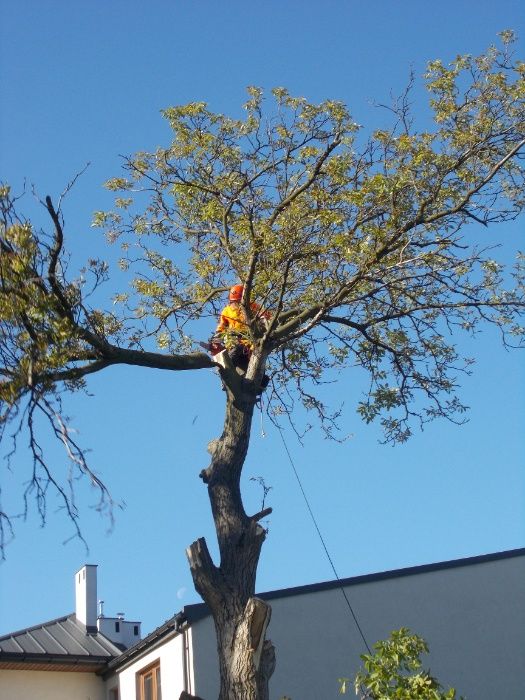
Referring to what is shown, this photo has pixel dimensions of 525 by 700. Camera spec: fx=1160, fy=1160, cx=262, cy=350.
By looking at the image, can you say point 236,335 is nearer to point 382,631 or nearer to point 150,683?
point 382,631

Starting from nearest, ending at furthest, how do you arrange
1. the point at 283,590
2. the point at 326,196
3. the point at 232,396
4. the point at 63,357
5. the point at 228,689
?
the point at 228,689
the point at 63,357
the point at 232,396
the point at 326,196
the point at 283,590

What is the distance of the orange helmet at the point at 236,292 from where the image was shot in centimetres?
1314

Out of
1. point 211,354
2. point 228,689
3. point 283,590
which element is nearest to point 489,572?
point 283,590

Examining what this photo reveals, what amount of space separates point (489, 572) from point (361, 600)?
2.36 meters

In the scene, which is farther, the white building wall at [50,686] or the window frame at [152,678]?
the white building wall at [50,686]

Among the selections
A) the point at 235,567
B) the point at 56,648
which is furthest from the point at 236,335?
the point at 56,648

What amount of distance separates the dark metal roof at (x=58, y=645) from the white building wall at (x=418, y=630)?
16.3ft

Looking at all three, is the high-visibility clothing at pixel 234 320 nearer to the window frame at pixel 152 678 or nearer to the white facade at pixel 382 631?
the white facade at pixel 382 631

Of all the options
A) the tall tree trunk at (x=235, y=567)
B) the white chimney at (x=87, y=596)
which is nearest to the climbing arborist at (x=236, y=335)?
the tall tree trunk at (x=235, y=567)

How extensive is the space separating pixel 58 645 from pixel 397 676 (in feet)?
45.5

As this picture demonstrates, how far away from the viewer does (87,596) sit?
2503cm

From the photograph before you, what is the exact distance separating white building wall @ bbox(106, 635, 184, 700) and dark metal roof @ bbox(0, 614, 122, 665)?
5.05 ft

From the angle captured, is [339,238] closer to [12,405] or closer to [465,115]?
[465,115]

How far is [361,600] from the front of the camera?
62.4ft
